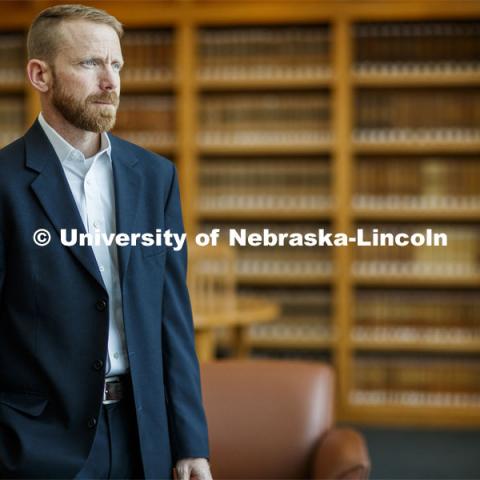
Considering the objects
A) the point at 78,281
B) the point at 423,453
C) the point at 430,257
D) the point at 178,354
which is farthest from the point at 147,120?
the point at 78,281

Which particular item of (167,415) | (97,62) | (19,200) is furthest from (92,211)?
(167,415)

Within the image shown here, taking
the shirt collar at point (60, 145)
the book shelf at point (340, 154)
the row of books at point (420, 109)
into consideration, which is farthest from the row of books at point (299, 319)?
the shirt collar at point (60, 145)

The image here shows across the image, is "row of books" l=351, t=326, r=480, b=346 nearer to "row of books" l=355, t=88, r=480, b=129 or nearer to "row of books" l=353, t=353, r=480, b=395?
"row of books" l=353, t=353, r=480, b=395

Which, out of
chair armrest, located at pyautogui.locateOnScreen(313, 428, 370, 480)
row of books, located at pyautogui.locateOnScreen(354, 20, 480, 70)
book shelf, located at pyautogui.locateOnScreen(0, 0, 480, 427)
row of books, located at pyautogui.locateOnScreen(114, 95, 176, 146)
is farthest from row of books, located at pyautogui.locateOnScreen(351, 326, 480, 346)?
chair armrest, located at pyautogui.locateOnScreen(313, 428, 370, 480)

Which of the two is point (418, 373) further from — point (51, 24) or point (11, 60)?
point (51, 24)

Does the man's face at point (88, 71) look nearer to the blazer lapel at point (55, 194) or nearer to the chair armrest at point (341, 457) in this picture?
the blazer lapel at point (55, 194)

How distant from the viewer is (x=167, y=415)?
1.45m

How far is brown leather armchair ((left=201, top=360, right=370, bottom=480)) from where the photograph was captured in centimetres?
233

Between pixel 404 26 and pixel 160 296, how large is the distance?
3779 mm

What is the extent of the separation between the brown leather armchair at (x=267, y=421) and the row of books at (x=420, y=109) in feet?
8.53

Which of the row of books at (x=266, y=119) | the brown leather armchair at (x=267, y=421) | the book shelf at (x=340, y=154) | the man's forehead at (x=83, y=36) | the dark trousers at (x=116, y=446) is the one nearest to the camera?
the man's forehead at (x=83, y=36)

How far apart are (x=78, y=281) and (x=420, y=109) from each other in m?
3.79

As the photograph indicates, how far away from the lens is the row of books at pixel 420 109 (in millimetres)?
4711

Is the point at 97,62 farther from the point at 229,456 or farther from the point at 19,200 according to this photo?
the point at 229,456
